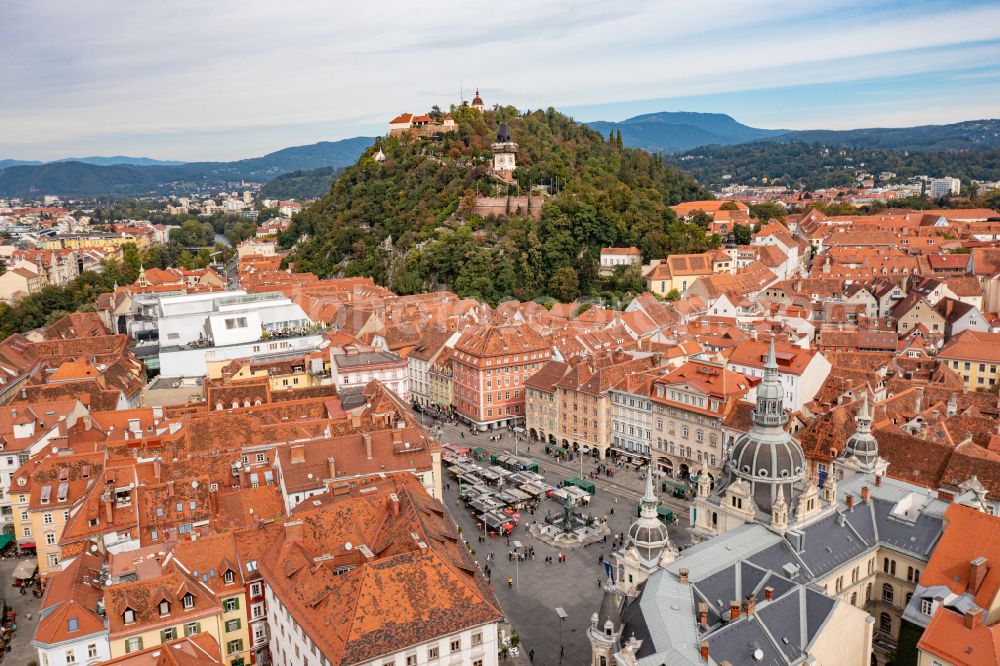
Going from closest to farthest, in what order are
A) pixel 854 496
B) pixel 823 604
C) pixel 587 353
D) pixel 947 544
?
1. pixel 823 604
2. pixel 947 544
3. pixel 854 496
4. pixel 587 353

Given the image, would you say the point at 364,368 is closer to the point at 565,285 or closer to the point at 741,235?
the point at 565,285

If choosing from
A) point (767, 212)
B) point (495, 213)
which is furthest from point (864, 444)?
point (767, 212)

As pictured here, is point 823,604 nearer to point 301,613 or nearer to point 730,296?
point 301,613

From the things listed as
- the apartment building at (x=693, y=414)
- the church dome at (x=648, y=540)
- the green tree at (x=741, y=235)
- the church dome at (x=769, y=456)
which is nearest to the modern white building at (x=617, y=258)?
the green tree at (x=741, y=235)

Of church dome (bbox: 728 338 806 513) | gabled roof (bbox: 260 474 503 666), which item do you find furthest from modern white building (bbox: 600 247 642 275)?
gabled roof (bbox: 260 474 503 666)

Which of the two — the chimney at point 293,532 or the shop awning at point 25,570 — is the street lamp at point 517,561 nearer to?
the chimney at point 293,532

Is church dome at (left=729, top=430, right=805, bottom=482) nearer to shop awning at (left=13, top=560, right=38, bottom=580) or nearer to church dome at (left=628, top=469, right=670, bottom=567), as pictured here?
church dome at (left=628, top=469, right=670, bottom=567)

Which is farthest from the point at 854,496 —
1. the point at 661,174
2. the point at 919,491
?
the point at 661,174
